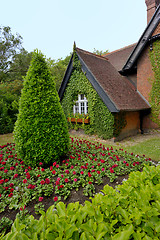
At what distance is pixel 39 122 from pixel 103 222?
331 cm

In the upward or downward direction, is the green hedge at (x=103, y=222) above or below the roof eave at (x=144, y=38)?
below

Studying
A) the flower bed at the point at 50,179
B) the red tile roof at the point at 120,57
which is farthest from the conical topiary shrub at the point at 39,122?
the red tile roof at the point at 120,57

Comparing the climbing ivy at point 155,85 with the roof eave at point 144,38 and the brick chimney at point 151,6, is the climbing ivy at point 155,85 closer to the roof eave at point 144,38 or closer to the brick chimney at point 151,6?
the roof eave at point 144,38

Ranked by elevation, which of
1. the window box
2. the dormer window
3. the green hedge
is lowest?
the green hedge

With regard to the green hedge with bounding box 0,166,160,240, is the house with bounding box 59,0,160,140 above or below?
above

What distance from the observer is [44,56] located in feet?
14.6

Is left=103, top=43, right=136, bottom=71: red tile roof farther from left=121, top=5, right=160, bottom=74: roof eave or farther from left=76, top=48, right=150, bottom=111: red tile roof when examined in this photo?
left=76, top=48, right=150, bottom=111: red tile roof

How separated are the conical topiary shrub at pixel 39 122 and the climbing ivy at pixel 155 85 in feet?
28.7

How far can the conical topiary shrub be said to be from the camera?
3.92m

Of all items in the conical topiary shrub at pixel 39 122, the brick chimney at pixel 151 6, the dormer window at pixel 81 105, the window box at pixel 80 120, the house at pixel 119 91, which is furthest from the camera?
the brick chimney at pixel 151 6

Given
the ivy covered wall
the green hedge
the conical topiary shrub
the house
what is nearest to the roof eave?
the house

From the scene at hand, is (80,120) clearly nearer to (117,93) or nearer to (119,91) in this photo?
(117,93)

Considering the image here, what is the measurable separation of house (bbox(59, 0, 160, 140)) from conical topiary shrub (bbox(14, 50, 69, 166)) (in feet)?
14.3

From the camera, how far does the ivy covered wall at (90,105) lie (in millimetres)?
8570
